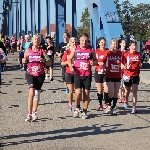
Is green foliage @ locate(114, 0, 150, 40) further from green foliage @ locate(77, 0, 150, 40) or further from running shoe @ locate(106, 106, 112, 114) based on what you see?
running shoe @ locate(106, 106, 112, 114)

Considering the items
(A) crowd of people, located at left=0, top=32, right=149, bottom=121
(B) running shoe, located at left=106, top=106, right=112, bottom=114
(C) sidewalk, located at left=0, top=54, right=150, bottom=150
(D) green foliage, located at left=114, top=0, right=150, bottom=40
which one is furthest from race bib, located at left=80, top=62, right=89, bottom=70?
(D) green foliage, located at left=114, top=0, right=150, bottom=40

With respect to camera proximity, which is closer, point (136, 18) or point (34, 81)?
point (34, 81)

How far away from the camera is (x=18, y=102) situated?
1422cm

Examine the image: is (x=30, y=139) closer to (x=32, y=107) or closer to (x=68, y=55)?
(x=32, y=107)

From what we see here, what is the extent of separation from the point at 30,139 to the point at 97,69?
4.00 m

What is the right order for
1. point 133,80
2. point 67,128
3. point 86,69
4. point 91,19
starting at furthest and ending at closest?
point 91,19 → point 133,80 → point 86,69 → point 67,128

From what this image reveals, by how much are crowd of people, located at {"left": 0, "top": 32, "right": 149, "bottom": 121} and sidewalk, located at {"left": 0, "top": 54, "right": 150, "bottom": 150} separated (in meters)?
0.33

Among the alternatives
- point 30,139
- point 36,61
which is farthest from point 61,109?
point 30,139

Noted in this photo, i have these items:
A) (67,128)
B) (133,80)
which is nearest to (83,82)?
(133,80)

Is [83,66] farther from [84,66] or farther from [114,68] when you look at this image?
[114,68]

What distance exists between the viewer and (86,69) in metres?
11.5

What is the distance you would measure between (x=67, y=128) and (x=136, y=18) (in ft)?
187

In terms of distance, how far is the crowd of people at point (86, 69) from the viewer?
11.3 meters

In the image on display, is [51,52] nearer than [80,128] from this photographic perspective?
No
